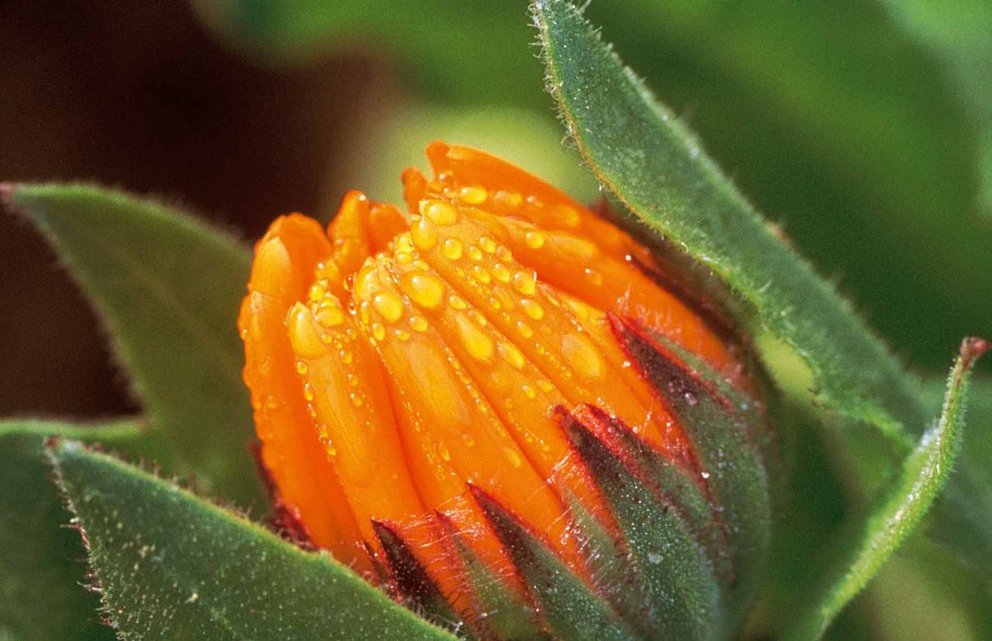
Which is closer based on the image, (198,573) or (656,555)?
(198,573)

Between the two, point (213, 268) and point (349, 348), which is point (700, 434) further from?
point (213, 268)

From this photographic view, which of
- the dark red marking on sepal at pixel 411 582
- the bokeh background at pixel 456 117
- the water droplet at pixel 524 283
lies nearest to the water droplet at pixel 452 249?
the water droplet at pixel 524 283

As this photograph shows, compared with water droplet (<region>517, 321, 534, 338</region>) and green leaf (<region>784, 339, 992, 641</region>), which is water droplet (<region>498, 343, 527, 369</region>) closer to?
water droplet (<region>517, 321, 534, 338</region>)

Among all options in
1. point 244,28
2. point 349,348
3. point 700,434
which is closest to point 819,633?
point 700,434

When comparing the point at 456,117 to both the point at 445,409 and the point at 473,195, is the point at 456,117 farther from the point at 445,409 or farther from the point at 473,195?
the point at 445,409

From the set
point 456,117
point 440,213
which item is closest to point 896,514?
point 440,213

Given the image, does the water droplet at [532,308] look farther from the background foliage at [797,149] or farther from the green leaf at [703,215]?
the background foliage at [797,149]
